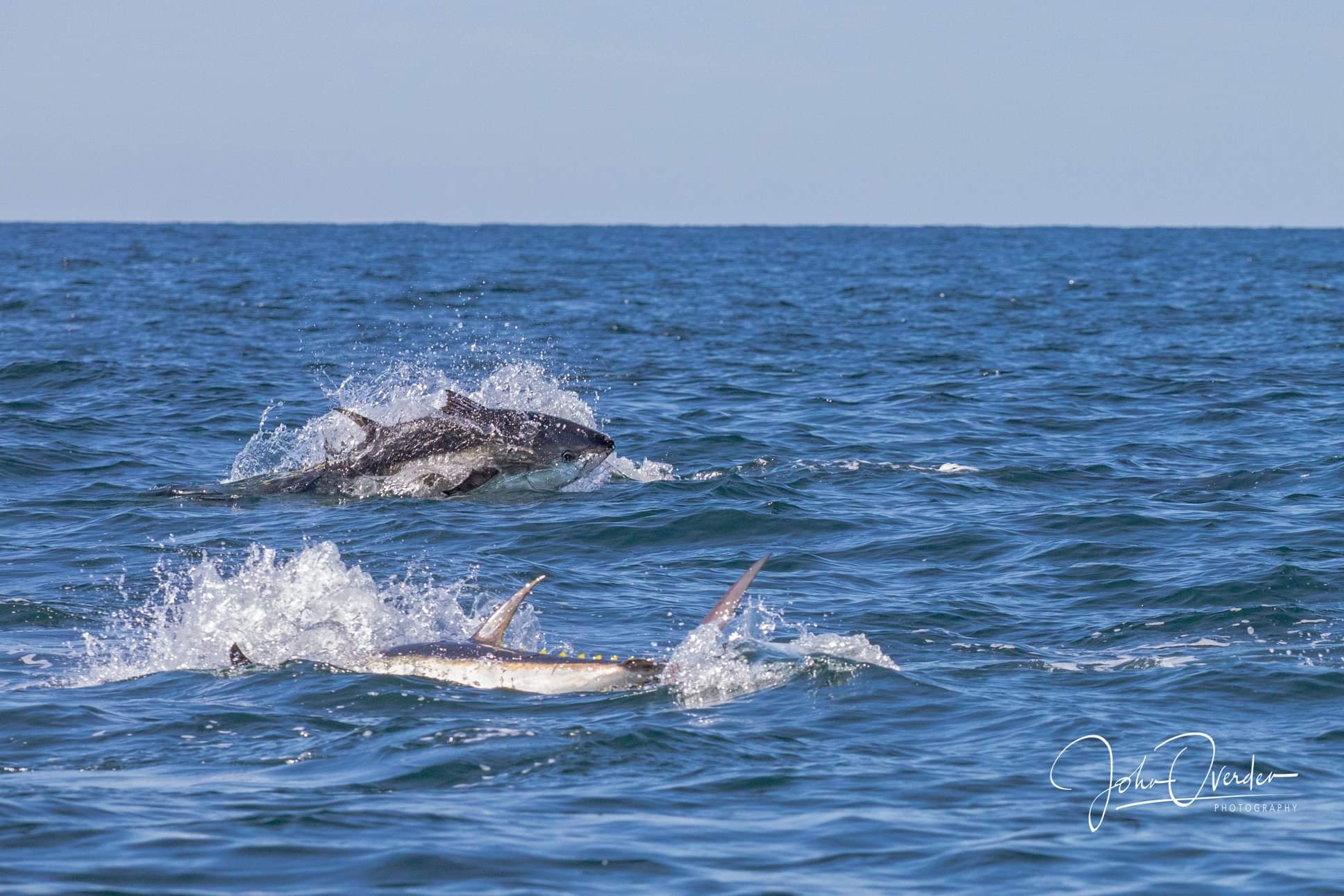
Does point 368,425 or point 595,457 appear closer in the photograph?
point 368,425

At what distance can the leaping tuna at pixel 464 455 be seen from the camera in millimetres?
19156

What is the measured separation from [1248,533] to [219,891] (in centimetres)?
1183

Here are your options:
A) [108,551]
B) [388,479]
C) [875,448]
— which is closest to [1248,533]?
[875,448]

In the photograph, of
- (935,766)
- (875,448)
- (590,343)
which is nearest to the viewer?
(935,766)

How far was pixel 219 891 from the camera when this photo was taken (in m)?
7.62

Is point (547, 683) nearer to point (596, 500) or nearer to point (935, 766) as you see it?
point (935, 766)

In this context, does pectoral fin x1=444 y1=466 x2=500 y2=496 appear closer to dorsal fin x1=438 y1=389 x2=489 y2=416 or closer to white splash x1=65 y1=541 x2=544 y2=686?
dorsal fin x1=438 y1=389 x2=489 y2=416

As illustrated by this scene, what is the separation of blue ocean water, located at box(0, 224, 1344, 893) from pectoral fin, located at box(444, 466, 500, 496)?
49 cm

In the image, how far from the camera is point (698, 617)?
534 inches

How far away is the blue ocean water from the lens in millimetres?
8383
